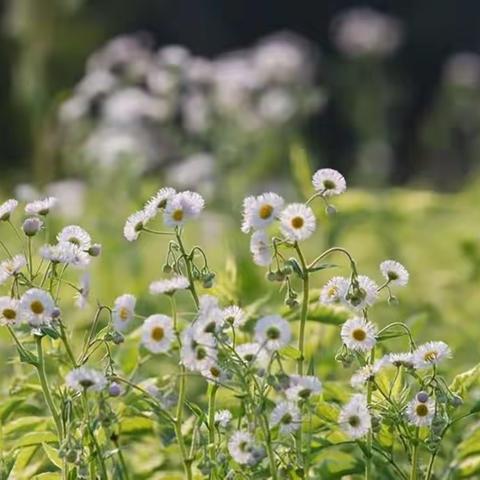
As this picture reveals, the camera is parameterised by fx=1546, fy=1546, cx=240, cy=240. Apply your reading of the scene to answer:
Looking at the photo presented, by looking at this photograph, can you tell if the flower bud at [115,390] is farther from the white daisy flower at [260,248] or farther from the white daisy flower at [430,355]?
the white daisy flower at [430,355]

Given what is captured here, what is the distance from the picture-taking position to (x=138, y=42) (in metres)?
5.08

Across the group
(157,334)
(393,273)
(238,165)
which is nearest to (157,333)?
(157,334)

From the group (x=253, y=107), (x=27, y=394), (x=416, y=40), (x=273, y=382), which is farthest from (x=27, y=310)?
(x=416, y=40)

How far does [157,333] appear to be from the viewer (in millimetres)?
1839

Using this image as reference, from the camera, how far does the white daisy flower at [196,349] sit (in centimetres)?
176

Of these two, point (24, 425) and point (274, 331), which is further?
point (24, 425)

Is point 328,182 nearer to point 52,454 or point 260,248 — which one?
point 260,248

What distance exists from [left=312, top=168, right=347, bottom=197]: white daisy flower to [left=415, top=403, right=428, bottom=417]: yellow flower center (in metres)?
0.28

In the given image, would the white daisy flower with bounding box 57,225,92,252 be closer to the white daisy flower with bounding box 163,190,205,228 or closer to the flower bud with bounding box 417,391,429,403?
the white daisy flower with bounding box 163,190,205,228

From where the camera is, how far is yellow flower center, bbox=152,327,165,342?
6.03 feet

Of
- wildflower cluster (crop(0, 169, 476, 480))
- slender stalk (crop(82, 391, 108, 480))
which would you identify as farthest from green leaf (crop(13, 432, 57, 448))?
slender stalk (crop(82, 391, 108, 480))

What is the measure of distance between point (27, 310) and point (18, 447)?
14.1 inches

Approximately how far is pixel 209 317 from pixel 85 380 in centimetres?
17

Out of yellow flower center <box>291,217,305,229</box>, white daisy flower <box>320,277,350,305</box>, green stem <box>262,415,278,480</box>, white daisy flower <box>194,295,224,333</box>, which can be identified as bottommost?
green stem <box>262,415,278,480</box>
